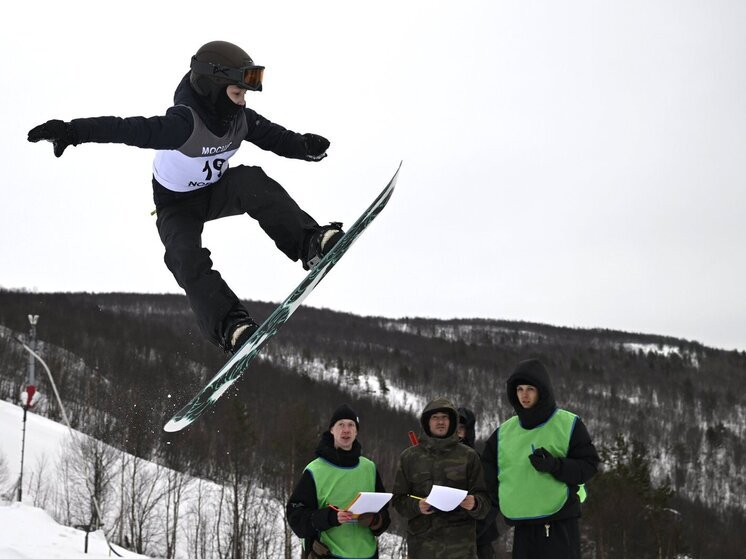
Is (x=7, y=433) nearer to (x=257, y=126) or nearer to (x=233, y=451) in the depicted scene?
(x=233, y=451)

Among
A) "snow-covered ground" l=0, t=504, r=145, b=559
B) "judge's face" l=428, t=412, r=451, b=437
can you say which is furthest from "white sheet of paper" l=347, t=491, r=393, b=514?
"snow-covered ground" l=0, t=504, r=145, b=559

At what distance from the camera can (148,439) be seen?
5094 centimetres

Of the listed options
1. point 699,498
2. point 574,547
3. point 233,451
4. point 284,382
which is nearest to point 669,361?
point 699,498

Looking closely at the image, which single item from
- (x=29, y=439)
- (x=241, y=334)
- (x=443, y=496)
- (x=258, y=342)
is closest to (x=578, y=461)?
(x=443, y=496)

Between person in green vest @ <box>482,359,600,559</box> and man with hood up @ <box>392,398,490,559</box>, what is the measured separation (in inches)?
5.9

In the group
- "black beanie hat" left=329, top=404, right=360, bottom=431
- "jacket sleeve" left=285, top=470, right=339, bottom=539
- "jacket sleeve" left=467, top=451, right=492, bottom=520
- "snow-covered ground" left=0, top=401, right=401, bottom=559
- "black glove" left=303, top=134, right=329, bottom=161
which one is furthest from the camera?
"snow-covered ground" left=0, top=401, right=401, bottom=559

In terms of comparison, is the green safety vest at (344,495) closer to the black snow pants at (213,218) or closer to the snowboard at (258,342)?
the snowboard at (258,342)

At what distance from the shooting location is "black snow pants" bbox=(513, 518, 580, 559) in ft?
13.5

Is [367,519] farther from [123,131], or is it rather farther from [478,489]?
[123,131]

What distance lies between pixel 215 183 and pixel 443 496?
2522 millimetres

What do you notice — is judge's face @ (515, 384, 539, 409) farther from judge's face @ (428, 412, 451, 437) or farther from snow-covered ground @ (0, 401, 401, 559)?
snow-covered ground @ (0, 401, 401, 559)

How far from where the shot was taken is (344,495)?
455cm

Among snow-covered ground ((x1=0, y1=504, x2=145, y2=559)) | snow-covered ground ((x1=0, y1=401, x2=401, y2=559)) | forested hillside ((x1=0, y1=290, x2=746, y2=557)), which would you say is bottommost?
snow-covered ground ((x1=0, y1=401, x2=401, y2=559))

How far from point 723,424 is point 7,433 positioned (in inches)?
4562
